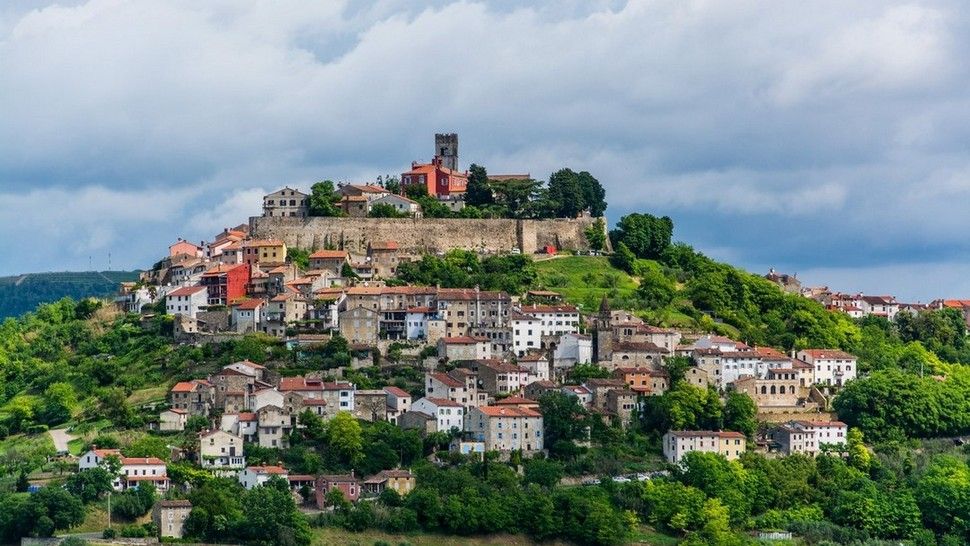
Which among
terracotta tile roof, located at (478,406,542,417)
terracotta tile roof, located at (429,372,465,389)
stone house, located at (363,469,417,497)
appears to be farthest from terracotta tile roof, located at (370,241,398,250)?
stone house, located at (363,469,417,497)

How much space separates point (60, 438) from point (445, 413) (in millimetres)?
15757

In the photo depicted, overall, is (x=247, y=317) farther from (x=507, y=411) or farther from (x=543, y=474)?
(x=543, y=474)

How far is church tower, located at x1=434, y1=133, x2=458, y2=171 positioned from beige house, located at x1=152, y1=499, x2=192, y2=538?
148ft

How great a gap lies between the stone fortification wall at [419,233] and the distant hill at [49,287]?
54259 mm

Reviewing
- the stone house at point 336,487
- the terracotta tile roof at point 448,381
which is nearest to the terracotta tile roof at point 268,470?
the stone house at point 336,487

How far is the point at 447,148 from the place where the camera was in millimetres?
105875

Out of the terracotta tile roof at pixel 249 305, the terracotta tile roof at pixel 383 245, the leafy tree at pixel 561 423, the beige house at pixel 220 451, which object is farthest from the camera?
the terracotta tile roof at pixel 383 245

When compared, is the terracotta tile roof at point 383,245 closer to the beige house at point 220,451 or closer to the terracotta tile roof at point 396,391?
the terracotta tile roof at point 396,391

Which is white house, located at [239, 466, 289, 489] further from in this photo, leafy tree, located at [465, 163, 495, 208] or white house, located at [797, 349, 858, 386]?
leafy tree, located at [465, 163, 495, 208]

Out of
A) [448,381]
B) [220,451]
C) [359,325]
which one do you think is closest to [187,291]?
[359,325]

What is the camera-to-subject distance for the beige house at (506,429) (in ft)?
232

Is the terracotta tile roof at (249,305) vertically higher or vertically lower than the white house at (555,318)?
higher

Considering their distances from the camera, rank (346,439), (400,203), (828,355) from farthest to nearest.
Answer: (400,203) < (828,355) < (346,439)

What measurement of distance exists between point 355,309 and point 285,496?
16.5 metres
